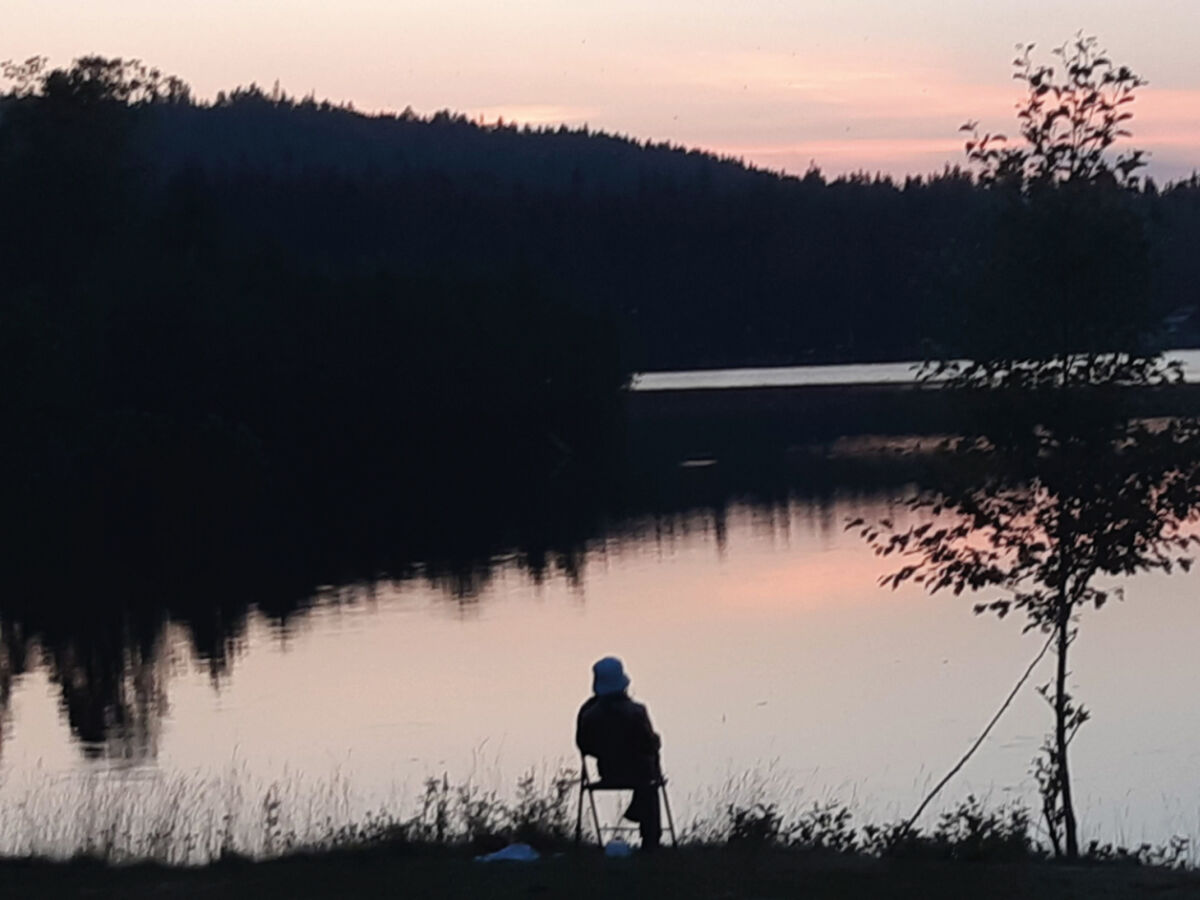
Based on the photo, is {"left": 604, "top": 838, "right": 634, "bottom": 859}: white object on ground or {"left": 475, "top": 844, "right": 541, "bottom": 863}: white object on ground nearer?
{"left": 475, "top": 844, "right": 541, "bottom": 863}: white object on ground

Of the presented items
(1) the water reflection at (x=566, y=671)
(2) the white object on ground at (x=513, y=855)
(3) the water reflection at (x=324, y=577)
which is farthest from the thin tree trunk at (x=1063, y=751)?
(3) the water reflection at (x=324, y=577)

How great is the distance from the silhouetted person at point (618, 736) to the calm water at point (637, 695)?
4737mm

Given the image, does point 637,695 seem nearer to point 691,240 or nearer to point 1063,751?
point 1063,751

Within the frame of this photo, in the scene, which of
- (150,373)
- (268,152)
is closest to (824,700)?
(150,373)

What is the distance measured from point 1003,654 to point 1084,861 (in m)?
13.6

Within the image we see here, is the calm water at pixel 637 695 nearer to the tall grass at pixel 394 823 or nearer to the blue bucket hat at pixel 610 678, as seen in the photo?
the tall grass at pixel 394 823

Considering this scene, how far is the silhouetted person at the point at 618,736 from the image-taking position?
1085 centimetres

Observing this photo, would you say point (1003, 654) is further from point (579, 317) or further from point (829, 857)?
point (579, 317)

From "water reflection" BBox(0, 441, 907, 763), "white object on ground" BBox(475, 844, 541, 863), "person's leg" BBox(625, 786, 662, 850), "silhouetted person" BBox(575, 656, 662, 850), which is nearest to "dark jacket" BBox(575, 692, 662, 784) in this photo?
"silhouetted person" BBox(575, 656, 662, 850)

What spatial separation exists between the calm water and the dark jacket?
4749 mm

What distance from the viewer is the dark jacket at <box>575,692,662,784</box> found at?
10.9 m

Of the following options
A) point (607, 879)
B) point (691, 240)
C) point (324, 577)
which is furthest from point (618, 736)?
point (691, 240)

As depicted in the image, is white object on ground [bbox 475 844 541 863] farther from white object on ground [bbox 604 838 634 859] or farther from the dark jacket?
the dark jacket

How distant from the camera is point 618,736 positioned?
1087 cm
